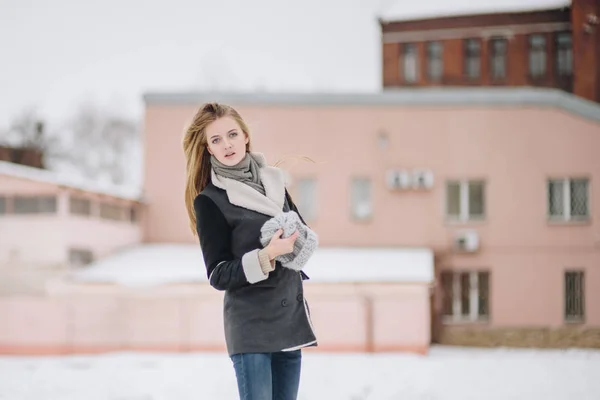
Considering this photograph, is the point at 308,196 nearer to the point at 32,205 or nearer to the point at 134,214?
the point at 134,214

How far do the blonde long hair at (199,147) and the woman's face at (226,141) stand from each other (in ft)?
0.08

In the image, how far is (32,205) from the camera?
48.7ft

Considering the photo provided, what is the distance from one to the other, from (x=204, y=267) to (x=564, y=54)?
14555 millimetres

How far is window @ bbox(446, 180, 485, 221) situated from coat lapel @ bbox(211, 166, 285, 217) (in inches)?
558

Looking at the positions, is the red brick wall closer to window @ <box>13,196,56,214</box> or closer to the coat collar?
window @ <box>13,196,56,214</box>

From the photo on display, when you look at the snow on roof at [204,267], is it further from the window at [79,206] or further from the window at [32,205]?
the window at [32,205]

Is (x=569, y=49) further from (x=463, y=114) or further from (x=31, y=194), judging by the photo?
(x=31, y=194)

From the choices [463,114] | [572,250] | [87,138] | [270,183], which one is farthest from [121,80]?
[270,183]

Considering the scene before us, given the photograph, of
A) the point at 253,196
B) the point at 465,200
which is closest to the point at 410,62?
the point at 465,200

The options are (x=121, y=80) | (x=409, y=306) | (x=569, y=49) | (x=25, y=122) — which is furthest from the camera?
(x=121, y=80)

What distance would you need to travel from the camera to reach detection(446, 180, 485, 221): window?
54.2ft

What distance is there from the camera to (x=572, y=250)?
635 inches

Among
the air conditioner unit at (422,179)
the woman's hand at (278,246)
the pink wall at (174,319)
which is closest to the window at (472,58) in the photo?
the air conditioner unit at (422,179)

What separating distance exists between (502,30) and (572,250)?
9234mm
